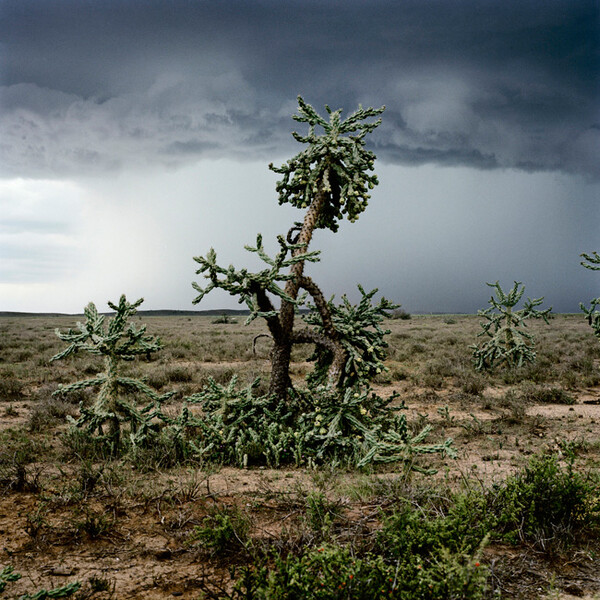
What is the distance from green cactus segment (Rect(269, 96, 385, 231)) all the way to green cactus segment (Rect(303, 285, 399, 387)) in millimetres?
1283

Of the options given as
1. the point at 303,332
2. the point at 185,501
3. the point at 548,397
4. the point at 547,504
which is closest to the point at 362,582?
the point at 547,504

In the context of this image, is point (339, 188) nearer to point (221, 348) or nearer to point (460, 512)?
point (460, 512)

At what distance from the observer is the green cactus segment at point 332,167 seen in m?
6.52

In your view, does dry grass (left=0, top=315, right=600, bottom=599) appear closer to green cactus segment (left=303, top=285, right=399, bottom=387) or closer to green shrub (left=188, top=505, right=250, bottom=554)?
green shrub (left=188, top=505, right=250, bottom=554)

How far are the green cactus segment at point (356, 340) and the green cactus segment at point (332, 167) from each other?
1283 millimetres

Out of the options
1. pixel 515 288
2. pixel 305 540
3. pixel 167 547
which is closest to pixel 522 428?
pixel 305 540

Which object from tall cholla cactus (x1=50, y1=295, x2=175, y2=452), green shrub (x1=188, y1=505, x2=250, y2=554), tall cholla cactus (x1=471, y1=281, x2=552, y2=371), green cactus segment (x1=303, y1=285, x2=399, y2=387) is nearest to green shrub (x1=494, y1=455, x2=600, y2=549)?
green shrub (x1=188, y1=505, x2=250, y2=554)

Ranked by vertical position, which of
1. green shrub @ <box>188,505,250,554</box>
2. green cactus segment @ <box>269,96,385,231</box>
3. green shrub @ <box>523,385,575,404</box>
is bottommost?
green shrub @ <box>523,385,575,404</box>

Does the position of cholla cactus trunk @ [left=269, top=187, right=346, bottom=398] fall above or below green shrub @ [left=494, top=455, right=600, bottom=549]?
above

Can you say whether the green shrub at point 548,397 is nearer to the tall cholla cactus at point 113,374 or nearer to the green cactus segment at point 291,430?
the green cactus segment at point 291,430

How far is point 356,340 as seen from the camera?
21.7 ft

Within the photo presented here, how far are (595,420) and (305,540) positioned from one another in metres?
7.60

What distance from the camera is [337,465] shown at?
5.51m

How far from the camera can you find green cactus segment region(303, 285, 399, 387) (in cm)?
643
